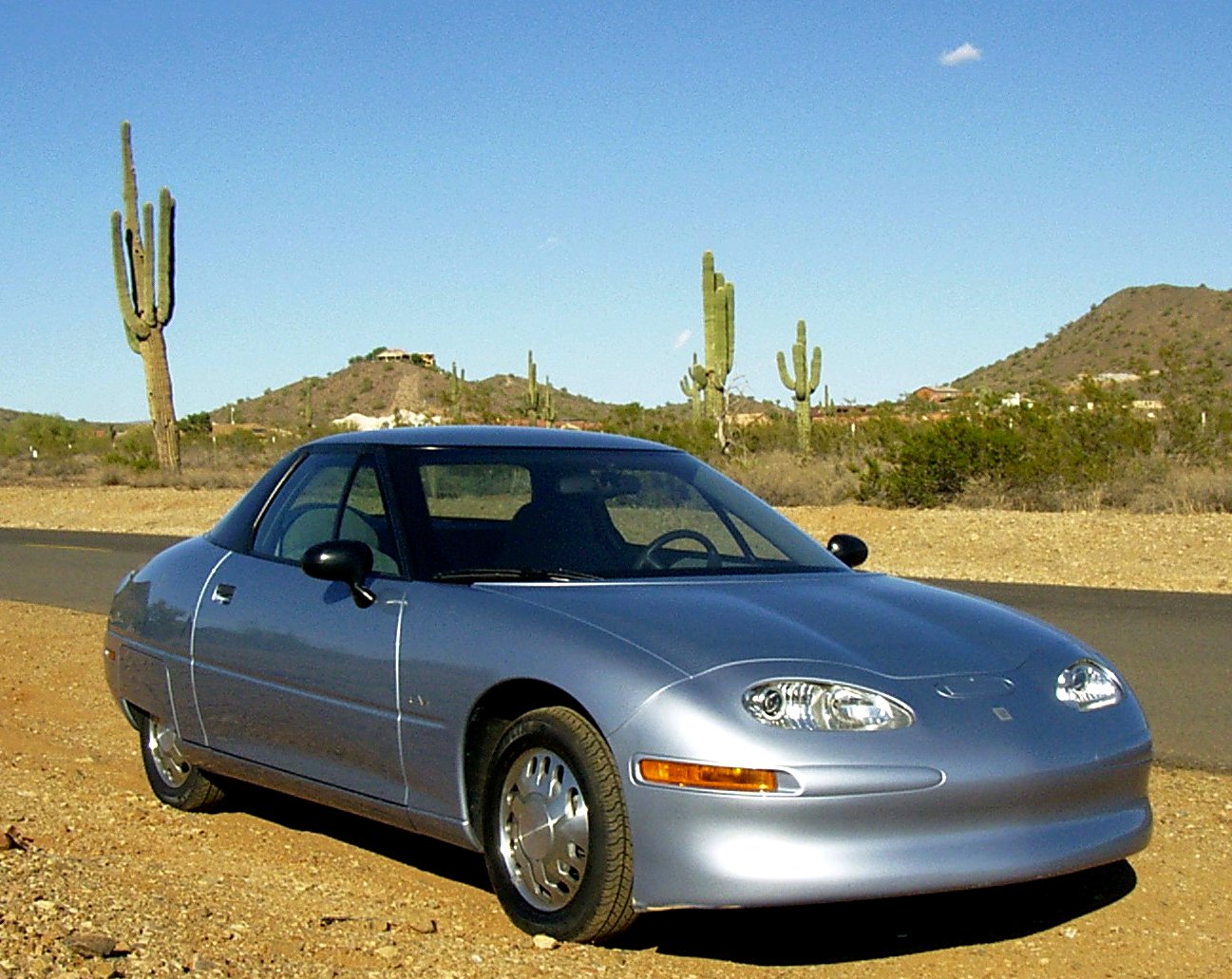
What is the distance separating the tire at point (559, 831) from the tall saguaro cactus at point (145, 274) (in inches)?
1226

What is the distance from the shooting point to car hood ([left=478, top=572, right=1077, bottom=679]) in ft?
15.9

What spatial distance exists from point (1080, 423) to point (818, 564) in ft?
72.9

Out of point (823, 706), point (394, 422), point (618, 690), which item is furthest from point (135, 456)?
point (823, 706)

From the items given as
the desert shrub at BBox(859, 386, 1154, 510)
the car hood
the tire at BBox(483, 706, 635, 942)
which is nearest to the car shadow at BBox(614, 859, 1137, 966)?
the tire at BBox(483, 706, 635, 942)

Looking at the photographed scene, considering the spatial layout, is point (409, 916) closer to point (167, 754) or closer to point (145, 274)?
→ point (167, 754)

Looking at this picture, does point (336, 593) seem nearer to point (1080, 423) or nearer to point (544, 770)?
point (544, 770)

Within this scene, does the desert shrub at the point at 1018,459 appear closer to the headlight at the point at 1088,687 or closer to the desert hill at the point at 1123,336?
the headlight at the point at 1088,687

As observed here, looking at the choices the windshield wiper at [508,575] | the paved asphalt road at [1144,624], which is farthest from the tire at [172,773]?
the paved asphalt road at [1144,624]

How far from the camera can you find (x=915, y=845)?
456 centimetres

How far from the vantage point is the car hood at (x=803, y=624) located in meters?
4.83

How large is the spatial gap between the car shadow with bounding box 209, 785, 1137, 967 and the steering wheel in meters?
1.20

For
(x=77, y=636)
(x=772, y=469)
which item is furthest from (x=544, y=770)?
(x=772, y=469)

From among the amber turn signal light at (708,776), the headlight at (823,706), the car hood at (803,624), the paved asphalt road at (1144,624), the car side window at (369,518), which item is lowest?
Answer: the paved asphalt road at (1144,624)

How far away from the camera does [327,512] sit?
21.1ft
